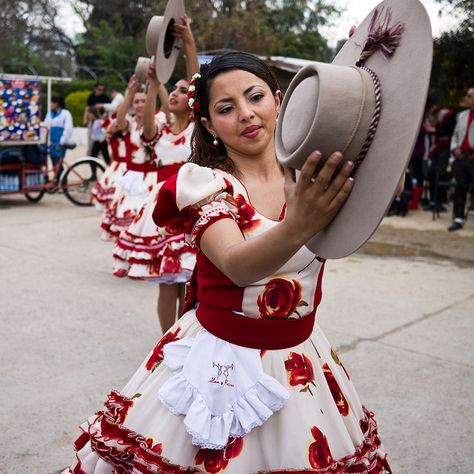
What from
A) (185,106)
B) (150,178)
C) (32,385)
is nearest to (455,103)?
(150,178)

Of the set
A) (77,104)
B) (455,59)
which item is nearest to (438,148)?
(455,59)

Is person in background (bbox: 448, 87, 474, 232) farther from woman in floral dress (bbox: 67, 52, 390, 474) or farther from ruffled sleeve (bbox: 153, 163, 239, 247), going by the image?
ruffled sleeve (bbox: 153, 163, 239, 247)

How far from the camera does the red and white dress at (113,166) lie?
6229 millimetres

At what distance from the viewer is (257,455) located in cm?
177

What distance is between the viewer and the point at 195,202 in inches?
70.7

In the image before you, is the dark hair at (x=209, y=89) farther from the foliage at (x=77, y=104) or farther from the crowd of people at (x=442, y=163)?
the foliage at (x=77, y=104)

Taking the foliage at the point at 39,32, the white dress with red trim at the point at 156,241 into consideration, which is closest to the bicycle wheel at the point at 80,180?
the white dress with red trim at the point at 156,241

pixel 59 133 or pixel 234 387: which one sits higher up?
pixel 234 387

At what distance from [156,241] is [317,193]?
3438mm

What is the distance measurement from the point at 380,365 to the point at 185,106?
200 cm

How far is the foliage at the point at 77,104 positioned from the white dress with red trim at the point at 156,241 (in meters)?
20.5

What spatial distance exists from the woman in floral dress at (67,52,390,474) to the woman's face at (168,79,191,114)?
2.48m

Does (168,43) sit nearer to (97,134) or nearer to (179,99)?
(179,99)

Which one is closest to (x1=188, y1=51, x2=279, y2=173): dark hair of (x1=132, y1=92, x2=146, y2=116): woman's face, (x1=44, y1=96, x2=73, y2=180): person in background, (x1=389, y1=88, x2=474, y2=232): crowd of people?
(x1=132, y1=92, x2=146, y2=116): woman's face
